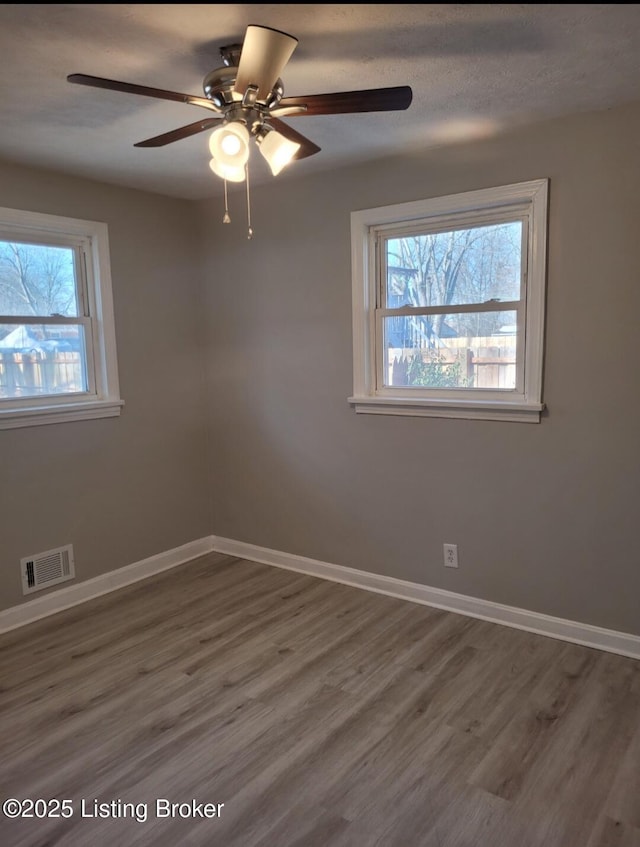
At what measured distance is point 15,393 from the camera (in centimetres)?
320

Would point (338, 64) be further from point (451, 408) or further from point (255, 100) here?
point (451, 408)

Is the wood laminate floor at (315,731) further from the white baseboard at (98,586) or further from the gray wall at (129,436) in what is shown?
the gray wall at (129,436)

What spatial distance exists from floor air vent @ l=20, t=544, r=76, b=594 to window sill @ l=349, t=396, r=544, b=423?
6.22 feet

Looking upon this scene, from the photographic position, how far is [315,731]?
2260 millimetres

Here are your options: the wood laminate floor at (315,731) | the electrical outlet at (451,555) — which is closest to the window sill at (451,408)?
the electrical outlet at (451,555)

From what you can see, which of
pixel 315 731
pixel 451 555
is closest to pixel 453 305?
pixel 451 555

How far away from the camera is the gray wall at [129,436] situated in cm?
319

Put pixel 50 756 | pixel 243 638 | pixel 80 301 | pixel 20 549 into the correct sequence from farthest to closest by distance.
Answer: pixel 80 301, pixel 20 549, pixel 243 638, pixel 50 756

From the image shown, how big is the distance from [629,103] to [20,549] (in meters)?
3.64

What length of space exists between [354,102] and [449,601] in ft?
8.25

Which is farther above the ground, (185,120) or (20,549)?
(185,120)

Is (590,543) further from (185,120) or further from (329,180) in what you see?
(185,120)

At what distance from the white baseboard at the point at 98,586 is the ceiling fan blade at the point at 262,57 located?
283 centimetres

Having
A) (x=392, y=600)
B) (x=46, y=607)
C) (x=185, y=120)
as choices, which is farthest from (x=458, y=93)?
(x=46, y=607)
